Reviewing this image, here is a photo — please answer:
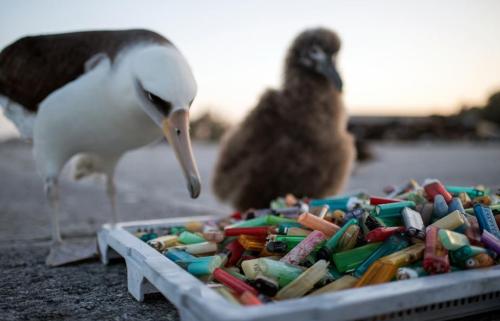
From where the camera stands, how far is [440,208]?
1.63 metres

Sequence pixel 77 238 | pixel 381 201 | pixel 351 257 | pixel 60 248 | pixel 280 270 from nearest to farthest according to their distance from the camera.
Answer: pixel 280 270
pixel 351 257
pixel 381 201
pixel 60 248
pixel 77 238

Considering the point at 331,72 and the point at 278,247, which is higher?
the point at 331,72

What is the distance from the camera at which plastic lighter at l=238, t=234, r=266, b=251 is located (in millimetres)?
1674

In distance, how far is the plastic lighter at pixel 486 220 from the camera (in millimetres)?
1484

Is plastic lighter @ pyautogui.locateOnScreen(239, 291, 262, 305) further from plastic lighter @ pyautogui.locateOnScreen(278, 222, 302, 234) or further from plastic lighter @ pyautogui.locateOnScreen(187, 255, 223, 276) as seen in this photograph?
plastic lighter @ pyautogui.locateOnScreen(278, 222, 302, 234)

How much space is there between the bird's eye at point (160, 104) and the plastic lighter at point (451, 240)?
3.40 feet

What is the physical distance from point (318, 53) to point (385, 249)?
1.80m

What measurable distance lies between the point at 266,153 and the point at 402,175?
172 inches

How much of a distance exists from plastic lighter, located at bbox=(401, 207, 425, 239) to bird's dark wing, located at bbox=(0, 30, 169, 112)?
50.3 inches

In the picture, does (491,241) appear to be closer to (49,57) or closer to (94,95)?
(94,95)

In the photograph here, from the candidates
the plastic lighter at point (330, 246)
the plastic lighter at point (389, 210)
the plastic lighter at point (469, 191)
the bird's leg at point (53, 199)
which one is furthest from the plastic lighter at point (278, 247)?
the bird's leg at point (53, 199)

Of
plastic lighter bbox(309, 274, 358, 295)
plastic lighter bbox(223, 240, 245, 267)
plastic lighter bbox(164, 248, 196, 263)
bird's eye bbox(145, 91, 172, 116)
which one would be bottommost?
plastic lighter bbox(223, 240, 245, 267)

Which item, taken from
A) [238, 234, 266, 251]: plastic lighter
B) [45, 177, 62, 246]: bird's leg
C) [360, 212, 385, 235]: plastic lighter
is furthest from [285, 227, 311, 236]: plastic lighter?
[45, 177, 62, 246]: bird's leg

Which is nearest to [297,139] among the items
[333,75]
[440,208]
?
[333,75]
